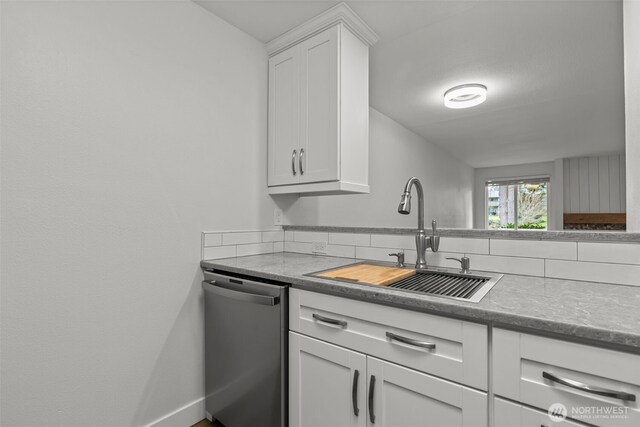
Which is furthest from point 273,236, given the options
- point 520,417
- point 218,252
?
point 520,417

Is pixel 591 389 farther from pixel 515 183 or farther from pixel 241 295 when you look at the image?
pixel 515 183

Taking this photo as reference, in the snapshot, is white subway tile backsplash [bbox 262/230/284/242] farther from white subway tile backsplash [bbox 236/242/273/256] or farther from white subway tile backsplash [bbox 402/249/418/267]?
white subway tile backsplash [bbox 402/249/418/267]

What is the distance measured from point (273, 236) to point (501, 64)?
2018 mm

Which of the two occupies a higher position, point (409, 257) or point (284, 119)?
point (284, 119)

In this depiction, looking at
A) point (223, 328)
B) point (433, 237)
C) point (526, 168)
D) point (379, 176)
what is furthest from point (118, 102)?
point (526, 168)

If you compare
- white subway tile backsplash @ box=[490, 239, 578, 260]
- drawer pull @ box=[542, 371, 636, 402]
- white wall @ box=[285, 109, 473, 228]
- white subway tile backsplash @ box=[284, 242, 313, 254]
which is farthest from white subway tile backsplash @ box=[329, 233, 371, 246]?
drawer pull @ box=[542, 371, 636, 402]

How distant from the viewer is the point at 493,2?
1598mm

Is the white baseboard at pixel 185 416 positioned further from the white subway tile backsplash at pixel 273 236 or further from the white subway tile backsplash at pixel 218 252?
the white subway tile backsplash at pixel 273 236

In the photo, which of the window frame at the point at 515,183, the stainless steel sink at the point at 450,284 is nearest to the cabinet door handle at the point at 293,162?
the stainless steel sink at the point at 450,284

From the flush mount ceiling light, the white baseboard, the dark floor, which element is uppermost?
the flush mount ceiling light

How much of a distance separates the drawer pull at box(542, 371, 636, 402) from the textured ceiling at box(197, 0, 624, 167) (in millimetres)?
1786

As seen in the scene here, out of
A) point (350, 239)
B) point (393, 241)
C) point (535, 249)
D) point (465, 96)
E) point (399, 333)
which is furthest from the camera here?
point (465, 96)

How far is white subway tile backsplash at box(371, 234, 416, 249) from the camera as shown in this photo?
1.63 metres

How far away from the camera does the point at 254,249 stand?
6.40ft
